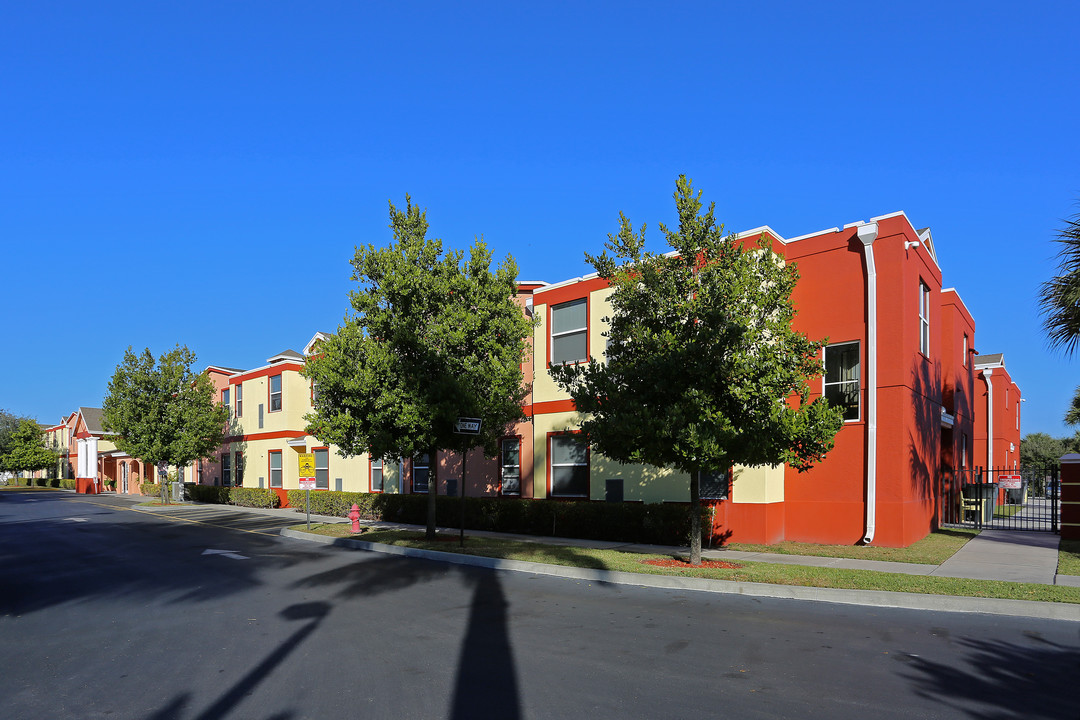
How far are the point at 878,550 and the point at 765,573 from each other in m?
4.92

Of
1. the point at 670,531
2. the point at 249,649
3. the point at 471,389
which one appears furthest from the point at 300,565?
the point at 670,531

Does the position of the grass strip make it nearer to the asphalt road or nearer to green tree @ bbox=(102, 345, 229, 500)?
the asphalt road

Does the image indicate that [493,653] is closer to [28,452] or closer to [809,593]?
[809,593]

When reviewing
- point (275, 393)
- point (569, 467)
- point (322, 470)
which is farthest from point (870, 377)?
point (275, 393)

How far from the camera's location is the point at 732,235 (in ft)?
41.4

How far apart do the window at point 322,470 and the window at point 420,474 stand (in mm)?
6658

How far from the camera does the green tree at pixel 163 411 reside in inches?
1384

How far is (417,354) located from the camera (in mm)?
17047

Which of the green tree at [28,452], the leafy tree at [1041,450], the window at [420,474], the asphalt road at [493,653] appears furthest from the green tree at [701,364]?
the green tree at [28,452]

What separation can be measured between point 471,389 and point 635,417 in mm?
5311

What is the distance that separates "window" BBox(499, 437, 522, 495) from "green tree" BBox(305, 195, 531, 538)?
140 inches

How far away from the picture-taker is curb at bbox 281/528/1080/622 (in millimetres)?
8977

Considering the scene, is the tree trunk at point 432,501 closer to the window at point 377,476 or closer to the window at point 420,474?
the window at point 420,474

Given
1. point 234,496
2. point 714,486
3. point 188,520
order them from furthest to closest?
1. point 234,496
2. point 188,520
3. point 714,486
